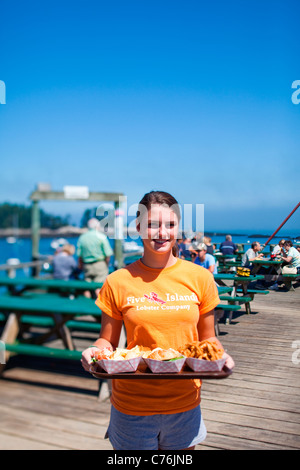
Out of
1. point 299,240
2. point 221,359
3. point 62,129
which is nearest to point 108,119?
point 62,129

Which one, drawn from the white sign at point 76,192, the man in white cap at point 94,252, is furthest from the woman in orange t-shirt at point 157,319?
the man in white cap at point 94,252

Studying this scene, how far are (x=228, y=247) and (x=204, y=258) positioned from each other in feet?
0.46

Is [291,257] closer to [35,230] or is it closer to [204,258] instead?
[204,258]

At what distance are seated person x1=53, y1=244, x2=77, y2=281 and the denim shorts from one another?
3.69m

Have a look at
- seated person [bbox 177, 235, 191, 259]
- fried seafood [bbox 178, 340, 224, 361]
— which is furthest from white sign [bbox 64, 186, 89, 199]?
fried seafood [bbox 178, 340, 224, 361]

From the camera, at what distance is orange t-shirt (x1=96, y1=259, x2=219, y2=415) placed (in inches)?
60.4

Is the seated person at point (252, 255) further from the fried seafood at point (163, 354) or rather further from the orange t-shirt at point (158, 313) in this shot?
the fried seafood at point (163, 354)

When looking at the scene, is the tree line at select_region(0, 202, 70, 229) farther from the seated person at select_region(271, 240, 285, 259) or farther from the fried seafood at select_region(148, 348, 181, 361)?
the fried seafood at select_region(148, 348, 181, 361)

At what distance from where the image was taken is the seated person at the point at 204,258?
2305 millimetres

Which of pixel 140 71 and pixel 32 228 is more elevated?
pixel 140 71

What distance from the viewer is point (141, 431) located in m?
1.53

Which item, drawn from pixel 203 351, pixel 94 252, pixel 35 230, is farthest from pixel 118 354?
pixel 35 230
